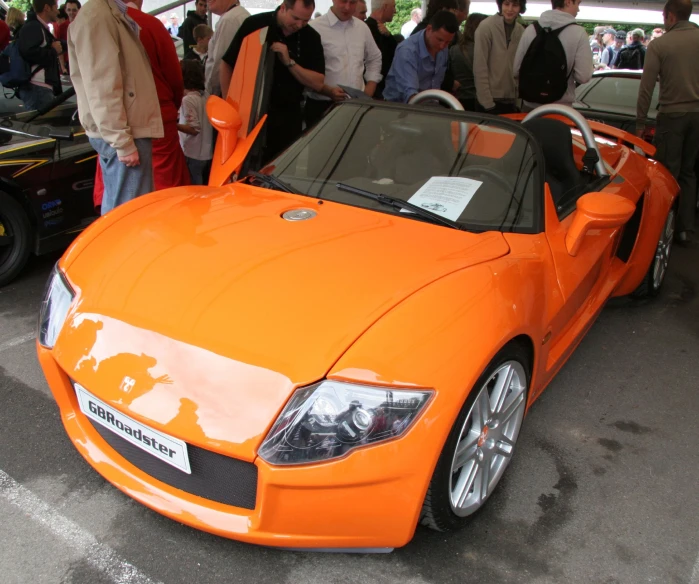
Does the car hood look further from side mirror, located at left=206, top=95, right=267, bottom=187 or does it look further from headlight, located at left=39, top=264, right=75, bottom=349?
side mirror, located at left=206, top=95, right=267, bottom=187

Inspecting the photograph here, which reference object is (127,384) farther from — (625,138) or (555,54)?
(555,54)

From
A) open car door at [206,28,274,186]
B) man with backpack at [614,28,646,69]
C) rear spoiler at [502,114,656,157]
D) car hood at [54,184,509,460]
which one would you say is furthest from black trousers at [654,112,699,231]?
man with backpack at [614,28,646,69]

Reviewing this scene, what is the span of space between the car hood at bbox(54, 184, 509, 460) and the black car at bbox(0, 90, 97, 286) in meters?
1.66

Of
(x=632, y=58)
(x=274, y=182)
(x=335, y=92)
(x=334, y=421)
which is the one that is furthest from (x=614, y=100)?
(x=632, y=58)

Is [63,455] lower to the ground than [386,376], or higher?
lower

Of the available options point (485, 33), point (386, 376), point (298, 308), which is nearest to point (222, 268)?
point (298, 308)

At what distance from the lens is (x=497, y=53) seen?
5531 mm

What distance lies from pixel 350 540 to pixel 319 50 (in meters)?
3.67

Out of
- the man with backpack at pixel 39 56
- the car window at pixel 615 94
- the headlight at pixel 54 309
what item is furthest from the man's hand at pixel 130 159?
the car window at pixel 615 94

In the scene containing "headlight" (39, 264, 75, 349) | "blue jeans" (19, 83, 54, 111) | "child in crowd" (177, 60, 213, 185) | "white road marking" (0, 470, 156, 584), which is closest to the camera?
"white road marking" (0, 470, 156, 584)

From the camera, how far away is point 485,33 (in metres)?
5.46

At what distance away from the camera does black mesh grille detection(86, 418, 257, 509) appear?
1.72m

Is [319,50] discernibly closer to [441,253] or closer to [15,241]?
[15,241]

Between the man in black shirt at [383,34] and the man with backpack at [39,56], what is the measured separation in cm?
348
